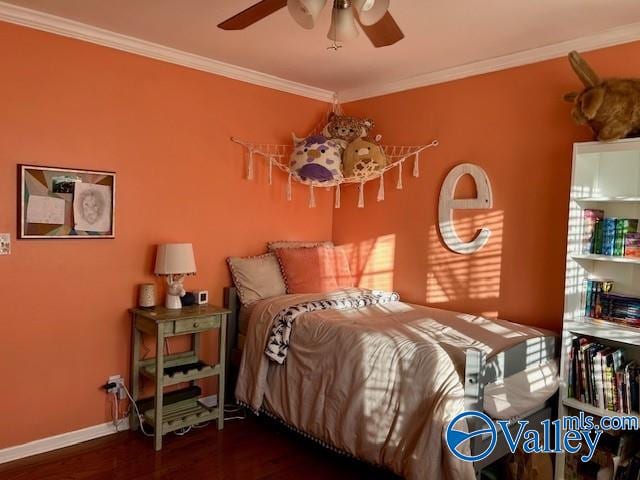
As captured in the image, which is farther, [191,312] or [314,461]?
[191,312]

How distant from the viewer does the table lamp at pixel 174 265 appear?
10.0 ft

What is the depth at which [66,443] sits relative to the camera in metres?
2.91

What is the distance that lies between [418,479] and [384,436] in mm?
275

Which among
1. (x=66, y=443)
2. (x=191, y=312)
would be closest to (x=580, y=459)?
(x=191, y=312)

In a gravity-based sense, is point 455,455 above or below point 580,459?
above

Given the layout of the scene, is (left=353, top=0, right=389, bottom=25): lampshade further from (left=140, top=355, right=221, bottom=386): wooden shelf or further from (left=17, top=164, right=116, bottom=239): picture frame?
(left=140, top=355, right=221, bottom=386): wooden shelf

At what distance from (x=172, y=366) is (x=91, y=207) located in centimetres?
115

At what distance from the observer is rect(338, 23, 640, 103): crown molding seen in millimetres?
2645

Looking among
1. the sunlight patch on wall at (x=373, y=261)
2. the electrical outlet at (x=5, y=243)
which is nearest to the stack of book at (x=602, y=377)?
the sunlight patch on wall at (x=373, y=261)

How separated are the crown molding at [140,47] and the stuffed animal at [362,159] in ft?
Result: 2.50

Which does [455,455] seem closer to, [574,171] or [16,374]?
[574,171]

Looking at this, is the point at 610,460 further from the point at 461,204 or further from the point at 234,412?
the point at 234,412

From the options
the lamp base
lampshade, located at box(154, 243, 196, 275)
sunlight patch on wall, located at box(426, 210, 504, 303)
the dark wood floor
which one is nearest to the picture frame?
lampshade, located at box(154, 243, 196, 275)

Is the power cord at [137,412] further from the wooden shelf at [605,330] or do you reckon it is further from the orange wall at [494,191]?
the wooden shelf at [605,330]
